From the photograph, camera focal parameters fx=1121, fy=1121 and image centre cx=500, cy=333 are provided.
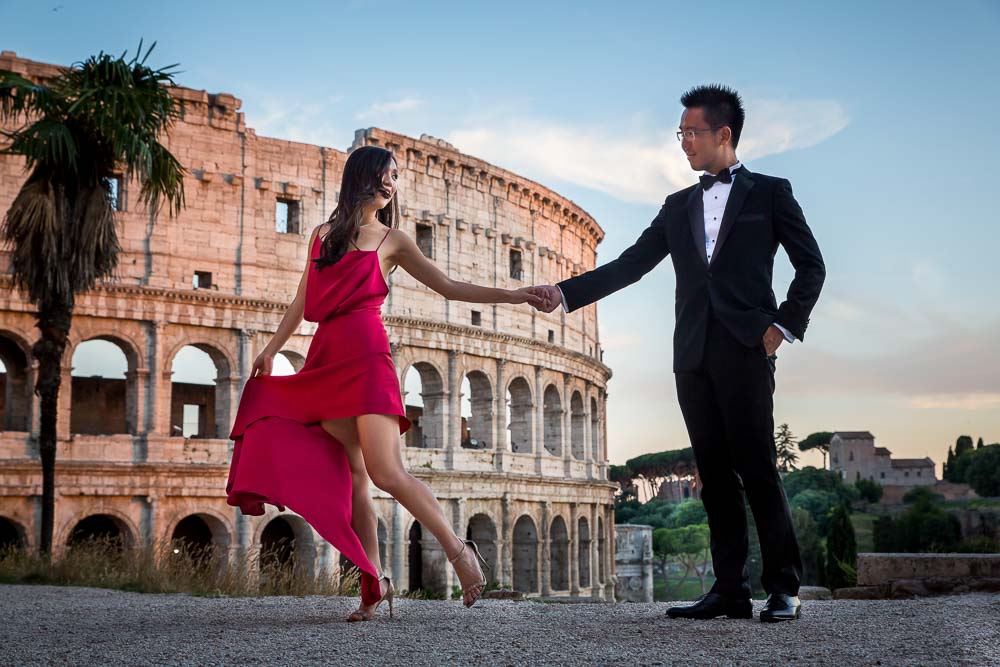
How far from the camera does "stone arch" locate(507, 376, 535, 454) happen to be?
1238 inches

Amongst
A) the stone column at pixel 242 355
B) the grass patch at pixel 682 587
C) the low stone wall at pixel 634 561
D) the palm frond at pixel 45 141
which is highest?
the palm frond at pixel 45 141

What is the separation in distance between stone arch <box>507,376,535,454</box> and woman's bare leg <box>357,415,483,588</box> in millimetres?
25917

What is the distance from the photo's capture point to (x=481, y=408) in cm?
3038

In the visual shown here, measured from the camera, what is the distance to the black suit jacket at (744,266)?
200 inches

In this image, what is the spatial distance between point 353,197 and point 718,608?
8.71ft

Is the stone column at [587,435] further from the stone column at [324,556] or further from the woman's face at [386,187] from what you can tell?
the woman's face at [386,187]

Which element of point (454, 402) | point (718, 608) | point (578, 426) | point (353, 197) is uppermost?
point (454, 402)

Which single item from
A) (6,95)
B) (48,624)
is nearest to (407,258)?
(48,624)

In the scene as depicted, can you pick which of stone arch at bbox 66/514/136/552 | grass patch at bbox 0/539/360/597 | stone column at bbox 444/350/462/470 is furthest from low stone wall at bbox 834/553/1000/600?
stone column at bbox 444/350/462/470

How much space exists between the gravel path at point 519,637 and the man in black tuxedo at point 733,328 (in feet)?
1.07

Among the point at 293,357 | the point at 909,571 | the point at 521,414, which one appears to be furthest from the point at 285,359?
the point at 909,571

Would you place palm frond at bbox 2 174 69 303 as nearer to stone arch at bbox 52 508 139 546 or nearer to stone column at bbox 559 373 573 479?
stone arch at bbox 52 508 139 546

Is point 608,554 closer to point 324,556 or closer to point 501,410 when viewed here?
point 501,410

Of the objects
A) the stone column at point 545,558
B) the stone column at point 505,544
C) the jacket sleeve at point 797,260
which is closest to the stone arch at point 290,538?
the stone column at point 505,544
